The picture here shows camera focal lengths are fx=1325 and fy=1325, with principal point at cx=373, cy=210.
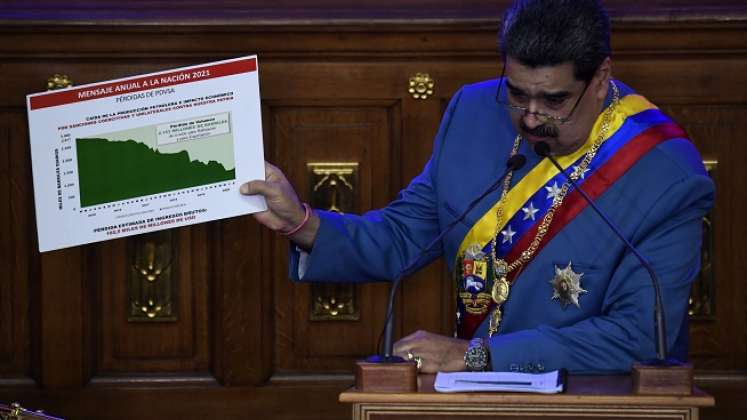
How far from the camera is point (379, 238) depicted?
2.84 meters

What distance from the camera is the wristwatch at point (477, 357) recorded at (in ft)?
7.75

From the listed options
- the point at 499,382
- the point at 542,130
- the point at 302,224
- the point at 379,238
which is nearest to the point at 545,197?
the point at 542,130

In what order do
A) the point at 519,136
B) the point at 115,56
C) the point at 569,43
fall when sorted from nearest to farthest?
the point at 569,43 → the point at 519,136 → the point at 115,56

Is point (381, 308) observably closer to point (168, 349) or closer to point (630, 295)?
point (168, 349)

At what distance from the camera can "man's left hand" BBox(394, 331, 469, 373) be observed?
2.35 m

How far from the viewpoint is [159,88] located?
260cm

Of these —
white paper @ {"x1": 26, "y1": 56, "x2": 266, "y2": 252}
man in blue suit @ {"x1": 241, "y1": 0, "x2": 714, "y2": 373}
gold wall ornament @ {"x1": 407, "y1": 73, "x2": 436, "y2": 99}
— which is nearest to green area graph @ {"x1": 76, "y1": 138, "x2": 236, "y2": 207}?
white paper @ {"x1": 26, "y1": 56, "x2": 266, "y2": 252}

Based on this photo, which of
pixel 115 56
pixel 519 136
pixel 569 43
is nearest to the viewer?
pixel 569 43

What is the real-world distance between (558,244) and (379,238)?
42 centimetres

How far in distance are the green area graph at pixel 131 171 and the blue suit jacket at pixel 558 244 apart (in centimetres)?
32

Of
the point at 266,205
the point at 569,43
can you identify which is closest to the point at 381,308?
the point at 266,205

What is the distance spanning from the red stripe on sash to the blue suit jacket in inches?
0.5

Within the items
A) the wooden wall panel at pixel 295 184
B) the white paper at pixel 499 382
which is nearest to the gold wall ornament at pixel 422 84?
the wooden wall panel at pixel 295 184

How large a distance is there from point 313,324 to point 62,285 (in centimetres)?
68
